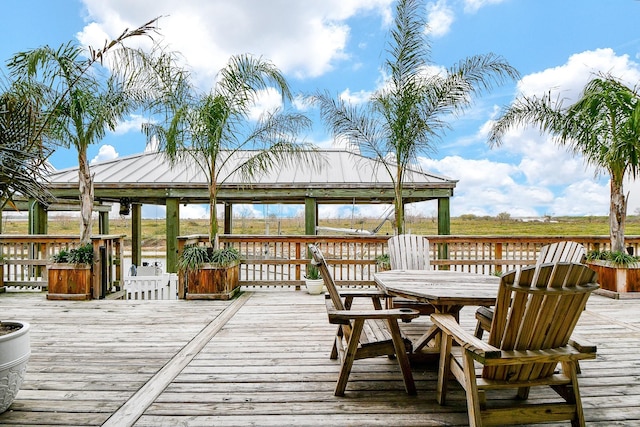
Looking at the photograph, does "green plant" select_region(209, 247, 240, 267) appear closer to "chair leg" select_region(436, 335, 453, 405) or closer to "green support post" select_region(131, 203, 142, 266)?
"chair leg" select_region(436, 335, 453, 405)

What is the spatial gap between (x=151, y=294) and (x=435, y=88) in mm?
5746

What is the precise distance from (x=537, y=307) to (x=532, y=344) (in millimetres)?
221

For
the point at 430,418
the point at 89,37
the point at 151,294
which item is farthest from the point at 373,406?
the point at 89,37

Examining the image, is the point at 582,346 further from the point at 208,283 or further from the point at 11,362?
the point at 208,283

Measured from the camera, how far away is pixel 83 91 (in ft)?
16.0

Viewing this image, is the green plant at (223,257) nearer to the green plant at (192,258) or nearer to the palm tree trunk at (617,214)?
the green plant at (192,258)

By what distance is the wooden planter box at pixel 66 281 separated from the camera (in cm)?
518

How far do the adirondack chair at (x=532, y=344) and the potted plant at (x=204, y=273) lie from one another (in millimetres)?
3948

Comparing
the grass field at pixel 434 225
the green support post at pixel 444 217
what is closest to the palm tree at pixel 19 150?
the green support post at pixel 444 217

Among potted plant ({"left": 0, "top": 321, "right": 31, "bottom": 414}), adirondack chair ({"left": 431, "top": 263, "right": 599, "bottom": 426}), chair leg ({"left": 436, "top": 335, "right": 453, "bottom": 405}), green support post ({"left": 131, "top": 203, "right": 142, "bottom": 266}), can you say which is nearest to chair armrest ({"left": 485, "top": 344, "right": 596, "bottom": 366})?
adirondack chair ({"left": 431, "top": 263, "right": 599, "bottom": 426})

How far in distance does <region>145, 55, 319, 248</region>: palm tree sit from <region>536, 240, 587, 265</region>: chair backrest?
11.5ft

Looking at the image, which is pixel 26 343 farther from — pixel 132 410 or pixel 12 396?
pixel 132 410

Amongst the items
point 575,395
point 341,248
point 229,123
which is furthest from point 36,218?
point 575,395

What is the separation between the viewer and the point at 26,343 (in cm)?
214
